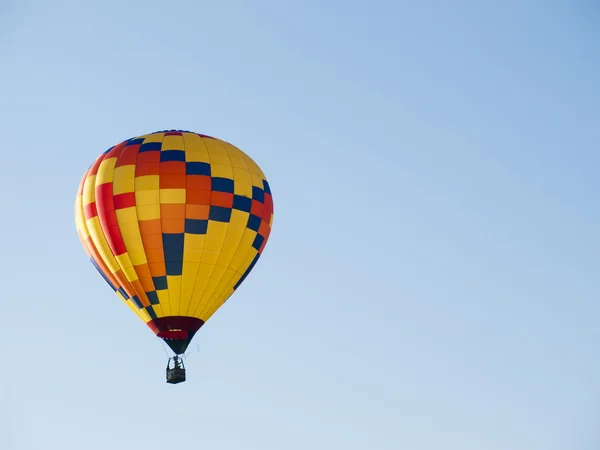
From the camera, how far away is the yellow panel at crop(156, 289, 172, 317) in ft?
115

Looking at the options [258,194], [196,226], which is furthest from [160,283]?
[258,194]

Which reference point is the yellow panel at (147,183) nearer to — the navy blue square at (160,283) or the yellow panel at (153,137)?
the yellow panel at (153,137)

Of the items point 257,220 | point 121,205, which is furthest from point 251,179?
point 121,205

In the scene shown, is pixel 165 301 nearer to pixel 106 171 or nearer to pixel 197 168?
pixel 197 168

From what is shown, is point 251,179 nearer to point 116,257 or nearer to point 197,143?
point 197,143

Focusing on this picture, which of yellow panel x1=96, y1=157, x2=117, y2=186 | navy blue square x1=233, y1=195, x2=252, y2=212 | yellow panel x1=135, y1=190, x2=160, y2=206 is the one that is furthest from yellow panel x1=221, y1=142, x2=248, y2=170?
yellow panel x1=96, y1=157, x2=117, y2=186

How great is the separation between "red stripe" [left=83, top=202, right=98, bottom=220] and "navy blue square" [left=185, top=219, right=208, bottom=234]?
232 cm

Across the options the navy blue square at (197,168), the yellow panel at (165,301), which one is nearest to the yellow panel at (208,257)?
the yellow panel at (165,301)

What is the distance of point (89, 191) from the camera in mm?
35969

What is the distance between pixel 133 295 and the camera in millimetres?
35312

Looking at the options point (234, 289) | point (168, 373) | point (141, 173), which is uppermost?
point (141, 173)

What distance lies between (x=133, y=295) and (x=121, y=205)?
223 centimetres

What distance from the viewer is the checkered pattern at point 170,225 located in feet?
115

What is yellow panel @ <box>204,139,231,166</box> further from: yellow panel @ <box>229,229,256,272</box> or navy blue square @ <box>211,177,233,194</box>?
yellow panel @ <box>229,229,256,272</box>
